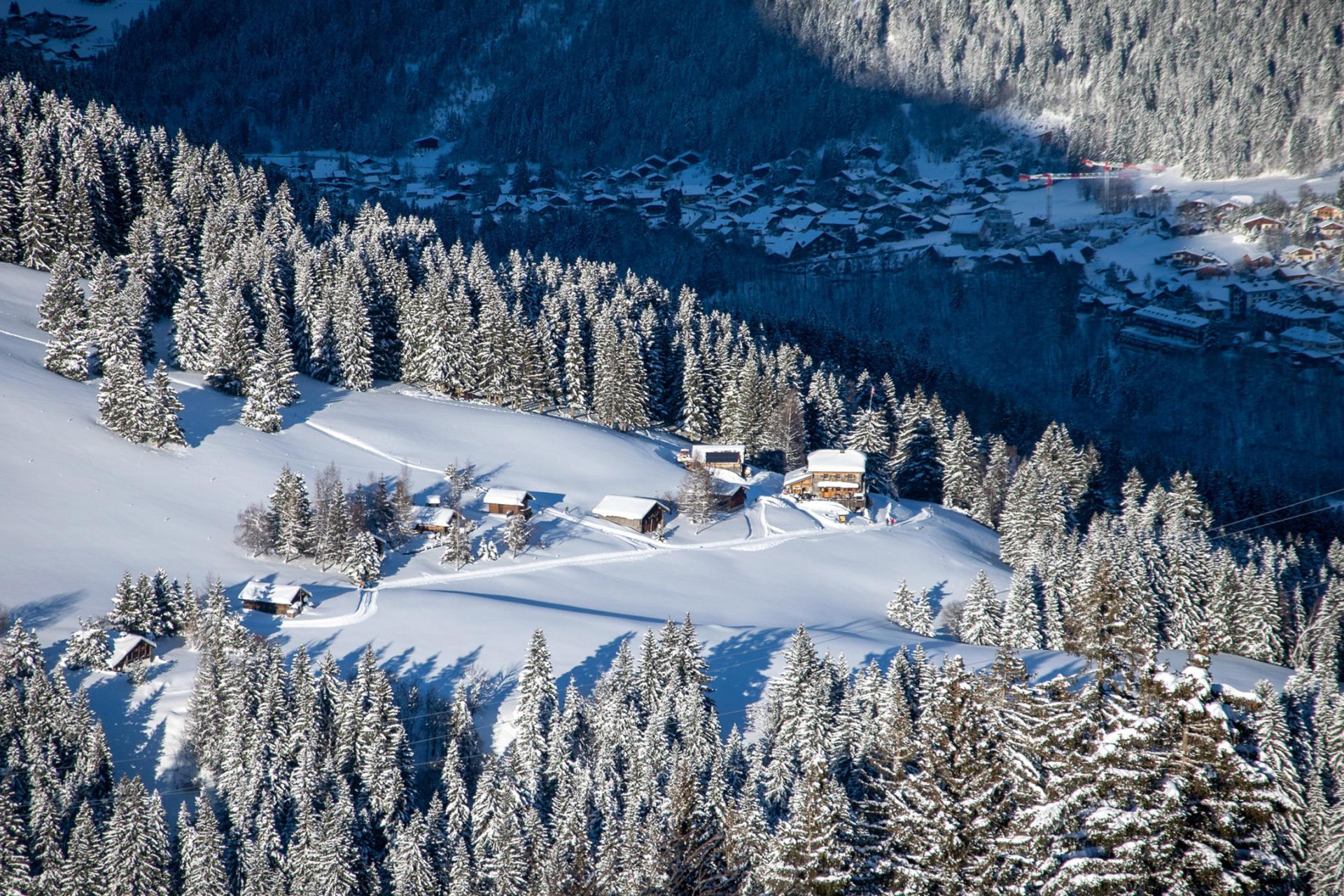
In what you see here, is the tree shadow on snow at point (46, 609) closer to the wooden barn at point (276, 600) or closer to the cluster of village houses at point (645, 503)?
the cluster of village houses at point (645, 503)

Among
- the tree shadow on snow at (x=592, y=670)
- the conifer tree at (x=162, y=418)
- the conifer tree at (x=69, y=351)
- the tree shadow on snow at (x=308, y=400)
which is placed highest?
the conifer tree at (x=69, y=351)

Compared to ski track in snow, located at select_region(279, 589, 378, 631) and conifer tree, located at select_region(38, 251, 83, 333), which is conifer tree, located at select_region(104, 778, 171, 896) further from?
conifer tree, located at select_region(38, 251, 83, 333)

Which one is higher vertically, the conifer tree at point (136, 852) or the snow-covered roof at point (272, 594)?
the snow-covered roof at point (272, 594)

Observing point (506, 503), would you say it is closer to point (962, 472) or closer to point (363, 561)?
point (363, 561)

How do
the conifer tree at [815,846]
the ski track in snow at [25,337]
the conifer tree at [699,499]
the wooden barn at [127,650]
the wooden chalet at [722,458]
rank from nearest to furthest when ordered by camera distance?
the conifer tree at [815,846], the wooden barn at [127,650], the conifer tree at [699,499], the ski track in snow at [25,337], the wooden chalet at [722,458]

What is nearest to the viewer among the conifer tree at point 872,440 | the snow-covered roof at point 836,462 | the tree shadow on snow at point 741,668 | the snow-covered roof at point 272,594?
the tree shadow on snow at point 741,668

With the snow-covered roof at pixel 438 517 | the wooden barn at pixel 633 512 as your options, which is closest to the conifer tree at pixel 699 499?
the wooden barn at pixel 633 512
